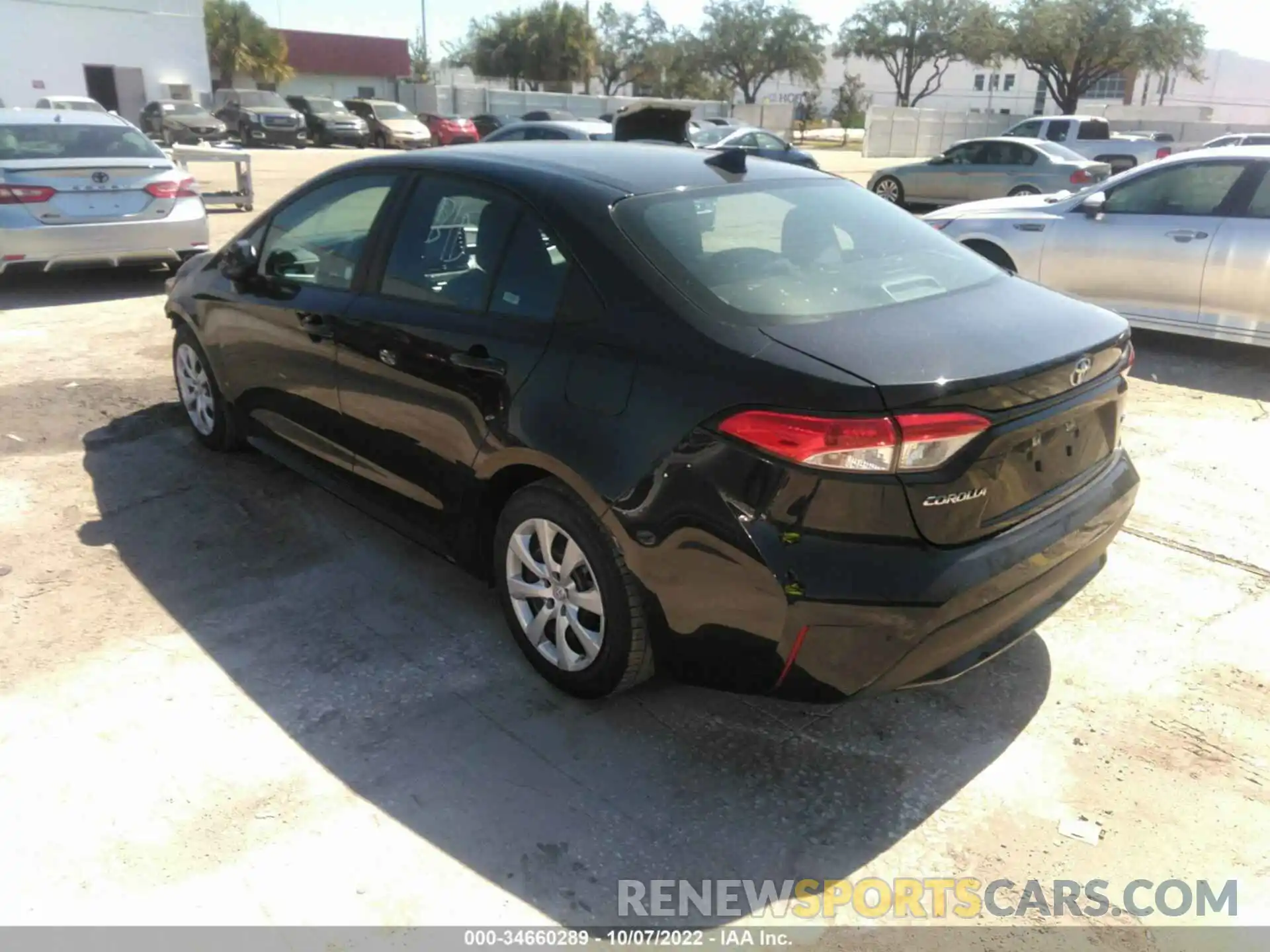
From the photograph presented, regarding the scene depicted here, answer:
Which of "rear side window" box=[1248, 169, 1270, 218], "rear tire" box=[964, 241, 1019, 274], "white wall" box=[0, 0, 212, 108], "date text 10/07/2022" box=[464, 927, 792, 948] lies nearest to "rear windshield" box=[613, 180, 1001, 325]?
"date text 10/07/2022" box=[464, 927, 792, 948]

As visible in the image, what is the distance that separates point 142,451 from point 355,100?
3625 cm

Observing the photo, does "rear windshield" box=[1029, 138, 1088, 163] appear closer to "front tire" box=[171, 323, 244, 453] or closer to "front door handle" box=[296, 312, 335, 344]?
"front tire" box=[171, 323, 244, 453]

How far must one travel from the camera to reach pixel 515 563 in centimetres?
335

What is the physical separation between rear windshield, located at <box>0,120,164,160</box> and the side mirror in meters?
5.14

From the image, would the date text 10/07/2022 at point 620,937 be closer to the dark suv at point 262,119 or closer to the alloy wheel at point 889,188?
the alloy wheel at point 889,188

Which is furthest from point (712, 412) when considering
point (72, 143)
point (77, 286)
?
point (77, 286)

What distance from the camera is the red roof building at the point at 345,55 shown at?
55.1 m

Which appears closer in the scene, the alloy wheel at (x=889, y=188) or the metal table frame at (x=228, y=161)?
the metal table frame at (x=228, y=161)

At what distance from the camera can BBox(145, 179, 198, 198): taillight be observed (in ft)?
28.6

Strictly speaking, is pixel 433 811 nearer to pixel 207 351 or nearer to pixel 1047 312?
pixel 1047 312

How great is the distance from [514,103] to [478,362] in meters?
Answer: 46.4

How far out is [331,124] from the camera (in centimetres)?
3538

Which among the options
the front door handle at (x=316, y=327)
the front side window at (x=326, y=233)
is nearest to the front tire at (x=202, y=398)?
the front side window at (x=326, y=233)

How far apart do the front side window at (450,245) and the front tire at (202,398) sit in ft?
5.63
